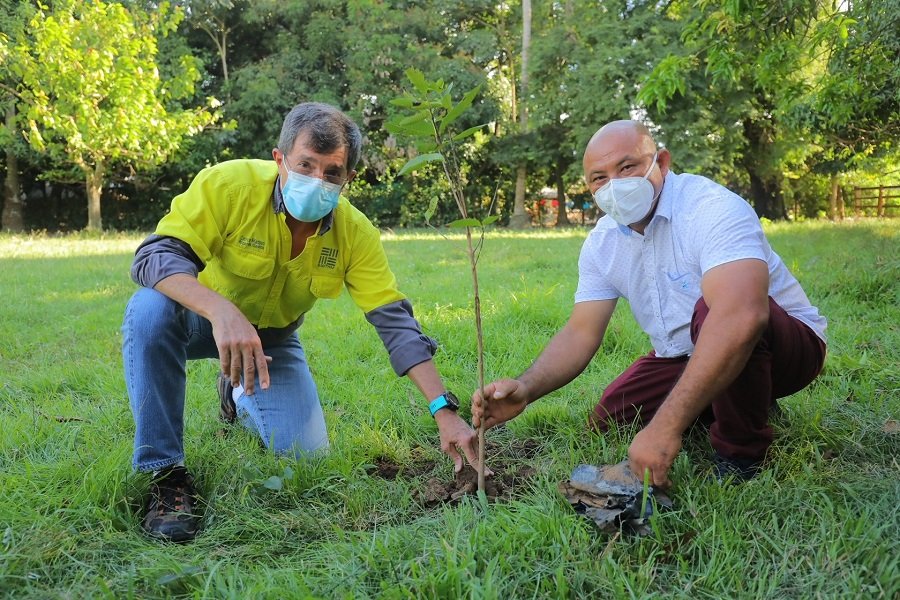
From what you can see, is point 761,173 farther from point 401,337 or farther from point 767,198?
point 401,337

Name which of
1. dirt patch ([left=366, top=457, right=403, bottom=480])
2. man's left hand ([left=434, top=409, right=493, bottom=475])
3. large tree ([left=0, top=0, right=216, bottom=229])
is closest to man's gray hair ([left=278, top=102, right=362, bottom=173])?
man's left hand ([left=434, top=409, right=493, bottom=475])

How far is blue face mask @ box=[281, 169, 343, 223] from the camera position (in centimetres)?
262

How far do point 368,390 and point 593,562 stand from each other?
2.08 metres

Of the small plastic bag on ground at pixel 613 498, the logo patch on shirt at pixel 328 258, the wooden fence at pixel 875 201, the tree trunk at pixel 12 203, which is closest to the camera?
the small plastic bag on ground at pixel 613 498

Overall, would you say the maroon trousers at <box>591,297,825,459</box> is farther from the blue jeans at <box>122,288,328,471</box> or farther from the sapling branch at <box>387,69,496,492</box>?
the blue jeans at <box>122,288,328,471</box>

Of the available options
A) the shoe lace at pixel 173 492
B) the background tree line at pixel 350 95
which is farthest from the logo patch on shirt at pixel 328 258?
the background tree line at pixel 350 95

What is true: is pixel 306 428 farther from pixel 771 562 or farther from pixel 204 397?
pixel 771 562

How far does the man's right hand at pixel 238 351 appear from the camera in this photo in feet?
7.06

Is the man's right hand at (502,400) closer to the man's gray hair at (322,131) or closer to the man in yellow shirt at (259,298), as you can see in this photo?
the man in yellow shirt at (259,298)

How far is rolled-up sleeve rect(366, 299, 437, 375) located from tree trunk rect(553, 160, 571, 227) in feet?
69.5

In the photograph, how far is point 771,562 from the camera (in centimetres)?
181

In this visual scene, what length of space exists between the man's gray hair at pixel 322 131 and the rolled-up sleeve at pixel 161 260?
0.55 m

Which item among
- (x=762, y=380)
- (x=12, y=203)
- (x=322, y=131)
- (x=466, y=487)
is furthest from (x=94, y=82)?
(x=762, y=380)

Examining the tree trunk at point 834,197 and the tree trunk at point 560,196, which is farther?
the tree trunk at point 834,197
